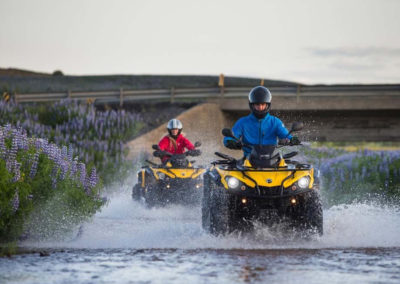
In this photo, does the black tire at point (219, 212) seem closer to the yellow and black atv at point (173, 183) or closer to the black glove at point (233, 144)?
the black glove at point (233, 144)

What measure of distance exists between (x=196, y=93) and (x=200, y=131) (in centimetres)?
467

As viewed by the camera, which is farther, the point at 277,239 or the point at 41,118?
the point at 41,118

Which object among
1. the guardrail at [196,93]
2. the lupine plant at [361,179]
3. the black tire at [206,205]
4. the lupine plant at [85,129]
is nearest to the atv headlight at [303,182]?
the black tire at [206,205]

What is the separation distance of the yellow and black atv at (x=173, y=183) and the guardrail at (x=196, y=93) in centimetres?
2288

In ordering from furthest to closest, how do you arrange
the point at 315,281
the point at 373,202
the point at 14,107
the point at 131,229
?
the point at 14,107 < the point at 373,202 < the point at 131,229 < the point at 315,281

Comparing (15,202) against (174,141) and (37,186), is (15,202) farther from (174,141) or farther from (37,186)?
(174,141)

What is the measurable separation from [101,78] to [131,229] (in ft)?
241

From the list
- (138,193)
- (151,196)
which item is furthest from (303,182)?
(138,193)

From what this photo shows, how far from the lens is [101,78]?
288ft

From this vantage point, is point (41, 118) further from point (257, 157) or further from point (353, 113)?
point (257, 157)

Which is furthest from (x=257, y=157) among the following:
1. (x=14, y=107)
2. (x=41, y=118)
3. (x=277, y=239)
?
(x=14, y=107)

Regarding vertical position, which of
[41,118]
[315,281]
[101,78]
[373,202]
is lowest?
[315,281]

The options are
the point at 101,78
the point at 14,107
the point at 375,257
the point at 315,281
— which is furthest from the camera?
the point at 101,78

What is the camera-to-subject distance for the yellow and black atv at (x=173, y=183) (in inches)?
750
